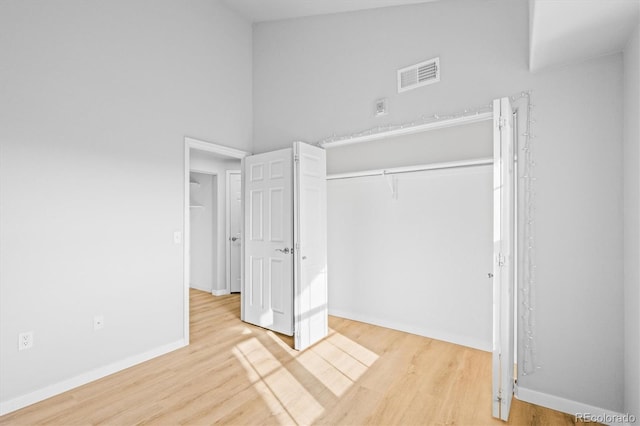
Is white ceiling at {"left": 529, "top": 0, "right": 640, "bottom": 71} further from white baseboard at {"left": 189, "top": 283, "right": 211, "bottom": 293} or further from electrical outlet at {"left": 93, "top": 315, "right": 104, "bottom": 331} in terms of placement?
white baseboard at {"left": 189, "top": 283, "right": 211, "bottom": 293}

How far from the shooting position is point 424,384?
7.85 feet

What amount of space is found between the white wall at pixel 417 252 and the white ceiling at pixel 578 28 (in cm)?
115

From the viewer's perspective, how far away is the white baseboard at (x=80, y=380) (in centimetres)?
214

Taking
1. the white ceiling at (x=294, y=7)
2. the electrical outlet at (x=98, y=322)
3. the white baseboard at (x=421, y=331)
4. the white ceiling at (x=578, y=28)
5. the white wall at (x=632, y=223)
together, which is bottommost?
the white baseboard at (x=421, y=331)

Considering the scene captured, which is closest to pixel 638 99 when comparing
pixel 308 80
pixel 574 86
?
pixel 574 86

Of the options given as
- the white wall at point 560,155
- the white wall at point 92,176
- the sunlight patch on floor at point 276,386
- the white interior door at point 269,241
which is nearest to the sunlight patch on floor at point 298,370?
the sunlight patch on floor at point 276,386

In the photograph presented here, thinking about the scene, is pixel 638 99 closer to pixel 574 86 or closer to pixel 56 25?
pixel 574 86

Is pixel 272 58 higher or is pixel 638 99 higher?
pixel 272 58

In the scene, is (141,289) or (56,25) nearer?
(56,25)

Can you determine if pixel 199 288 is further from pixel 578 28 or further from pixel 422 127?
pixel 578 28

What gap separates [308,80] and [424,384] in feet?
10.6

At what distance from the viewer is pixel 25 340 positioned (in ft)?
7.28

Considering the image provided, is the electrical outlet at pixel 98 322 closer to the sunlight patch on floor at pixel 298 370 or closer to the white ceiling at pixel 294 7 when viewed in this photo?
the sunlight patch on floor at pixel 298 370

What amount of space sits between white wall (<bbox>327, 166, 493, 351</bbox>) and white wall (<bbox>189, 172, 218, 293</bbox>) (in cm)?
237
